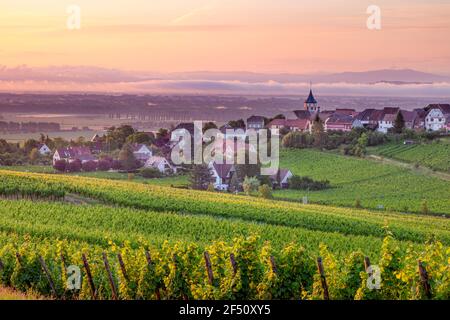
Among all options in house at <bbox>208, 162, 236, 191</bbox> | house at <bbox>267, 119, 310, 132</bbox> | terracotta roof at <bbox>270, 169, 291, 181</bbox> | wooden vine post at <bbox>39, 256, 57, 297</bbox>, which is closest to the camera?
wooden vine post at <bbox>39, 256, 57, 297</bbox>

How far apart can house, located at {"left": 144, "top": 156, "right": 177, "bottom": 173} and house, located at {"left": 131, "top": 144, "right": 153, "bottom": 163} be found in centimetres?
53

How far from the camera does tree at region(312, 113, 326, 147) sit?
5456 cm

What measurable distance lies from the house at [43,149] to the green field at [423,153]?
78.1ft

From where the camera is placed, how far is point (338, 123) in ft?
199

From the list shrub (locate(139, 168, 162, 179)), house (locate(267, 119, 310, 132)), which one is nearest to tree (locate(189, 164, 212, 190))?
shrub (locate(139, 168, 162, 179))

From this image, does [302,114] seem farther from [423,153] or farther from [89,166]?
[89,166]

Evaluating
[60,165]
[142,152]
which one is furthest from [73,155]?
[142,152]

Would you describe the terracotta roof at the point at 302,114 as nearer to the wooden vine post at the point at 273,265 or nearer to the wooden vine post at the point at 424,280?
the wooden vine post at the point at 273,265

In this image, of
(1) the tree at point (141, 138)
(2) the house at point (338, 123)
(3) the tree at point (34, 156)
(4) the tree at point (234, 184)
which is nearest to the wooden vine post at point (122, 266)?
(4) the tree at point (234, 184)

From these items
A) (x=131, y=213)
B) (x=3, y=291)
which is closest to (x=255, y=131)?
(x=131, y=213)

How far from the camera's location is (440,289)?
356 inches

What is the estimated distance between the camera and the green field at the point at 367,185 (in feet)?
127

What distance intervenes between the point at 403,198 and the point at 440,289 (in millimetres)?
32630

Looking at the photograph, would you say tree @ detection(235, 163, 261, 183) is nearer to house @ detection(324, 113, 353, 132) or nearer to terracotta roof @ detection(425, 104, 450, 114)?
house @ detection(324, 113, 353, 132)
